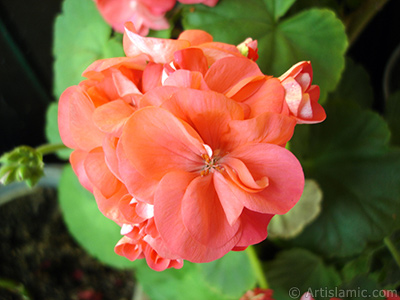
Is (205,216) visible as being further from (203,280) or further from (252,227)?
(203,280)

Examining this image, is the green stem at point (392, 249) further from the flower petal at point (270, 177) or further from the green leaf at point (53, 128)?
the green leaf at point (53, 128)

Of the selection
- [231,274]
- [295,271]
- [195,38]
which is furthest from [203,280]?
[195,38]

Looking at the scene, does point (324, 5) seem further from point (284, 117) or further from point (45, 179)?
point (45, 179)

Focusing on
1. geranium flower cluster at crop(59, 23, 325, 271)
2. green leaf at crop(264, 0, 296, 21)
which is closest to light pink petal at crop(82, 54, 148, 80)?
geranium flower cluster at crop(59, 23, 325, 271)

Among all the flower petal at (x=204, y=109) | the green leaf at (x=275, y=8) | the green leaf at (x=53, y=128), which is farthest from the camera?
the green leaf at (x=53, y=128)

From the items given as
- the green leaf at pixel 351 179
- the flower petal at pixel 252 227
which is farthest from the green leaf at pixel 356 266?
Result: the flower petal at pixel 252 227

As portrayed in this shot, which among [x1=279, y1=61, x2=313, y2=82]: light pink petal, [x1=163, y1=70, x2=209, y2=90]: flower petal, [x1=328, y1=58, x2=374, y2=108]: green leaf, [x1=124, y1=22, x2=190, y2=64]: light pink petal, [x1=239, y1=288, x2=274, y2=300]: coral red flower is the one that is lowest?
[x1=328, y1=58, x2=374, y2=108]: green leaf

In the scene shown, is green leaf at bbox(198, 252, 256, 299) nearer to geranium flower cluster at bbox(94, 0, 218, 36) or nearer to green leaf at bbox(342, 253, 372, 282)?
green leaf at bbox(342, 253, 372, 282)
